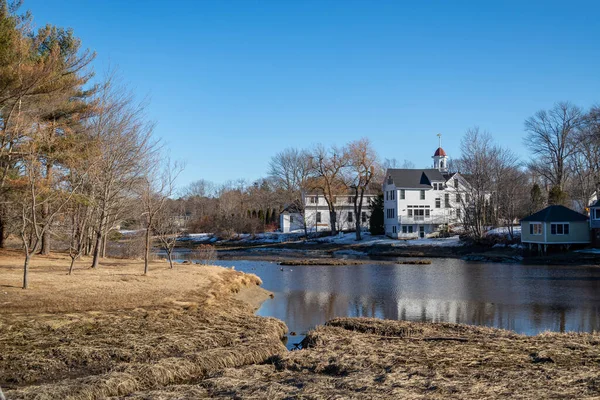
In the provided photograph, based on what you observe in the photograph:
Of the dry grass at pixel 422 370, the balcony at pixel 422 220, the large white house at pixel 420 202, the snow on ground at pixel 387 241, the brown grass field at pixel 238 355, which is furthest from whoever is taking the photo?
the large white house at pixel 420 202

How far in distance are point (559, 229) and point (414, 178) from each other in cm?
2004

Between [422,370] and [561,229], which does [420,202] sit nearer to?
[561,229]

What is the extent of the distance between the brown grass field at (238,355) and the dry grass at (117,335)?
1.2 inches

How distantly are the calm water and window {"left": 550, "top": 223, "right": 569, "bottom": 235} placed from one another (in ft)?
27.6

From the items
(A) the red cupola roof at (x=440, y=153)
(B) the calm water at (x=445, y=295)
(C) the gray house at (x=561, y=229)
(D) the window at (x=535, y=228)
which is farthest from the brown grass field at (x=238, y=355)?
(A) the red cupola roof at (x=440, y=153)

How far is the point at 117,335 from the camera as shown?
40.5 ft

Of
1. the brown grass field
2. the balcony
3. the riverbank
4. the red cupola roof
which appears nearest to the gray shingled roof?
the balcony

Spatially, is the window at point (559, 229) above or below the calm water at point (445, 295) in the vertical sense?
above

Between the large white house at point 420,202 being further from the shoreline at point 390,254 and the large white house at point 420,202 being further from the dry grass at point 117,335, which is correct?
the dry grass at point 117,335

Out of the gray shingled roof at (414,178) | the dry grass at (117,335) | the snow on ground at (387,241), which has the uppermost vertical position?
the gray shingled roof at (414,178)

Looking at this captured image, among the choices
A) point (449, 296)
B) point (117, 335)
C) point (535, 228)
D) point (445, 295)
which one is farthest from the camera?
point (535, 228)

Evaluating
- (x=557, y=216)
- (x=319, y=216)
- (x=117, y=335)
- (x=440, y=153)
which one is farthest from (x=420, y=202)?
(x=117, y=335)

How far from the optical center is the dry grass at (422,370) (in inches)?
307

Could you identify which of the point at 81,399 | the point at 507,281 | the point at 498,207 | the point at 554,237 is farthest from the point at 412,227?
the point at 81,399
